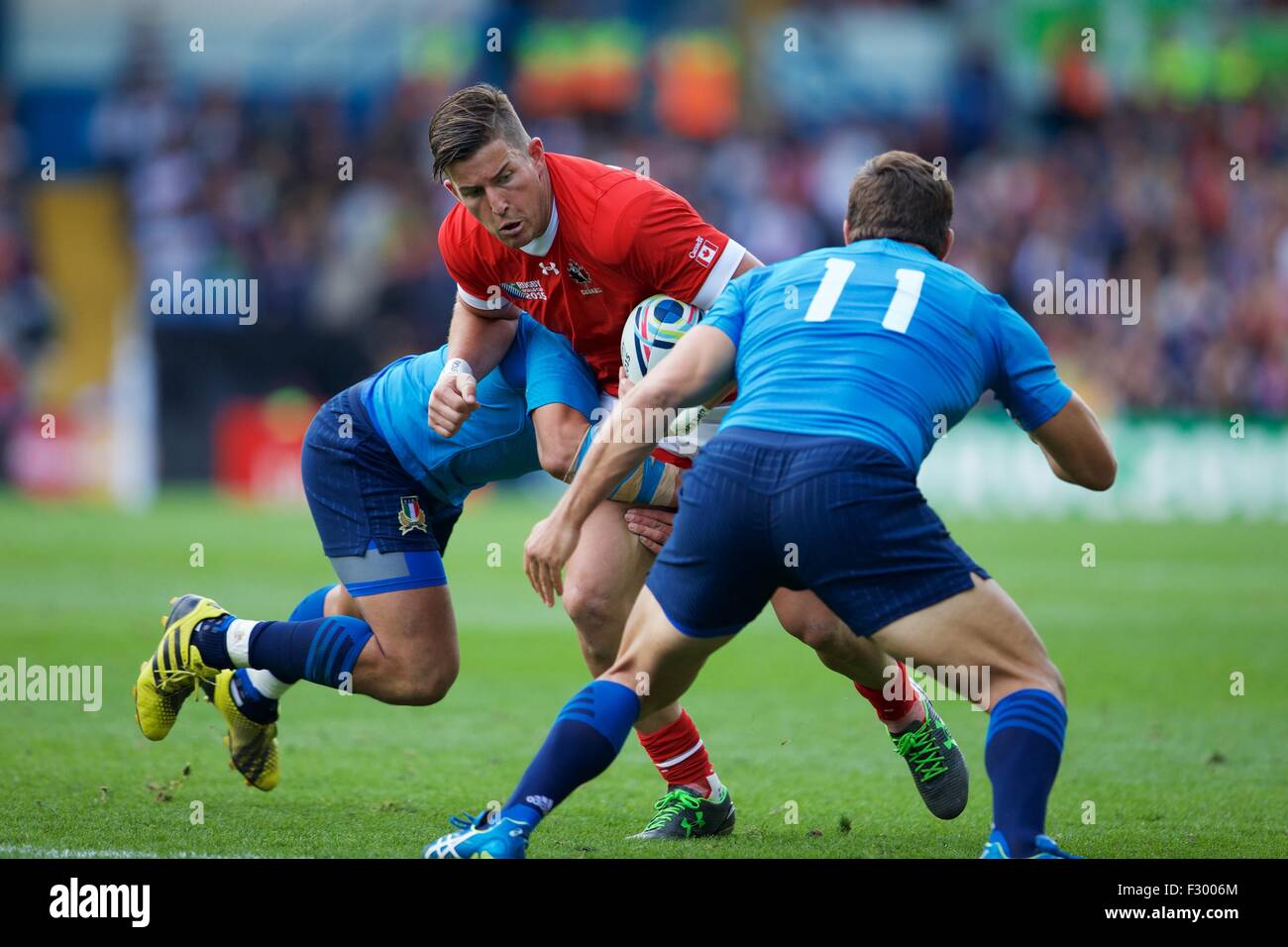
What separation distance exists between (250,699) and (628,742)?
2180mm

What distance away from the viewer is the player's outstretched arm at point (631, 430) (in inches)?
176

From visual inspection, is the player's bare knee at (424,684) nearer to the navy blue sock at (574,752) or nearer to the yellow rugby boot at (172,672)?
the yellow rugby boot at (172,672)

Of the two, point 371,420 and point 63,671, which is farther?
point 63,671

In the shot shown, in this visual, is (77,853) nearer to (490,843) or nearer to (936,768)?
(490,843)

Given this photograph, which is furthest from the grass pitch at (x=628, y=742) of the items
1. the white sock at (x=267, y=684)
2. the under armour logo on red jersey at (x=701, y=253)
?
the under armour logo on red jersey at (x=701, y=253)

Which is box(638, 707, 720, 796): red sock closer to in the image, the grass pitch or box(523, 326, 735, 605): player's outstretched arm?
the grass pitch

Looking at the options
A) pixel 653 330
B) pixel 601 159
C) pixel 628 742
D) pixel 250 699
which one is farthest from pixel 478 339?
pixel 601 159

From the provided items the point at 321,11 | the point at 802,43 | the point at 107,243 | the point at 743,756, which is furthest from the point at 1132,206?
the point at 743,756

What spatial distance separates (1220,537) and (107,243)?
1583 centimetres

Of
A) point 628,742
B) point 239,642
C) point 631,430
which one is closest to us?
point 631,430

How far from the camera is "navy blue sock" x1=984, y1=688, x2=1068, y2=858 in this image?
4152 mm

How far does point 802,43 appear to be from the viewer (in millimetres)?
24719

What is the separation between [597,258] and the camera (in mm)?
5547
